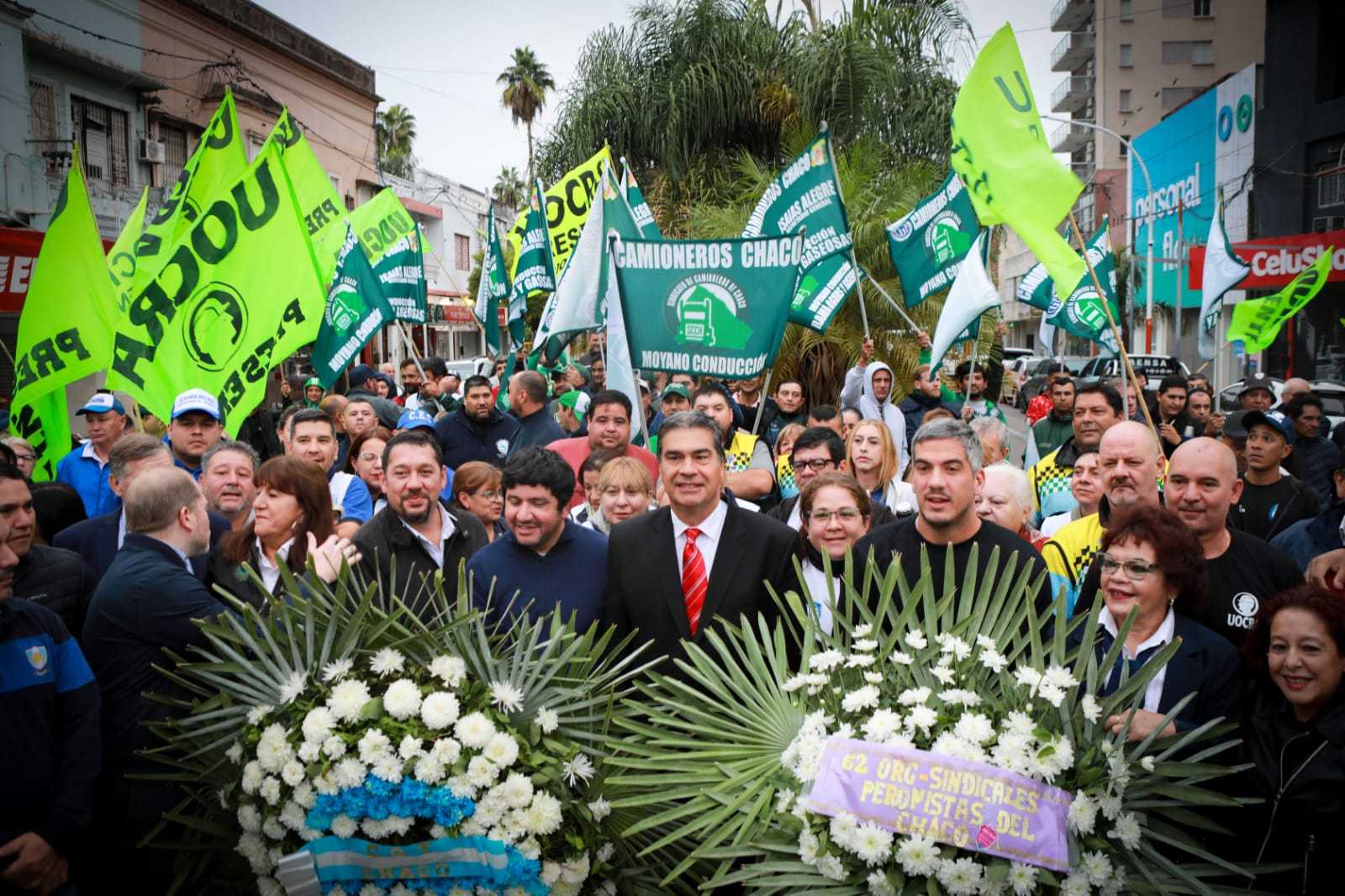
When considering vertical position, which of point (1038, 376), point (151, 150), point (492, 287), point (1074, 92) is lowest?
point (1038, 376)

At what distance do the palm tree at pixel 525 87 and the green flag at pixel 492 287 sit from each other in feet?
152

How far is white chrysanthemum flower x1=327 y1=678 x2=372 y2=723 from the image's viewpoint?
8.82ft

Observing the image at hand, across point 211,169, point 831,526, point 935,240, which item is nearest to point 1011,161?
point 935,240

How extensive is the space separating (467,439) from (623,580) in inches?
192

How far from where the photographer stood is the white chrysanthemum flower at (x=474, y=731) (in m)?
2.63

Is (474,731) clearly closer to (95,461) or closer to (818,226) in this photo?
(95,461)

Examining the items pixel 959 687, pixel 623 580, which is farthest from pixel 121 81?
pixel 959 687

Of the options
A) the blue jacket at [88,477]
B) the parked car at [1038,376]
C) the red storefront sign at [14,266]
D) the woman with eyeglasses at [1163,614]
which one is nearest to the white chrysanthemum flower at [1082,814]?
the woman with eyeglasses at [1163,614]

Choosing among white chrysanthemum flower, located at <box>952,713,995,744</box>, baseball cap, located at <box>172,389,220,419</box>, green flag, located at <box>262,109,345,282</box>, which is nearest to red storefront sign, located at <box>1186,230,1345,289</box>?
green flag, located at <box>262,109,345,282</box>

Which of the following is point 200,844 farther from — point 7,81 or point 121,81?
point 121,81

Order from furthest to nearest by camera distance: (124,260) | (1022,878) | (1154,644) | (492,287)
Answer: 1. (492,287)
2. (124,260)
3. (1154,644)
4. (1022,878)

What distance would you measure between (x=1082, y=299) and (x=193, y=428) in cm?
1018

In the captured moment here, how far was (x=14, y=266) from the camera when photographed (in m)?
13.0

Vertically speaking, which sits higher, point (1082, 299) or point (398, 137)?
point (398, 137)
